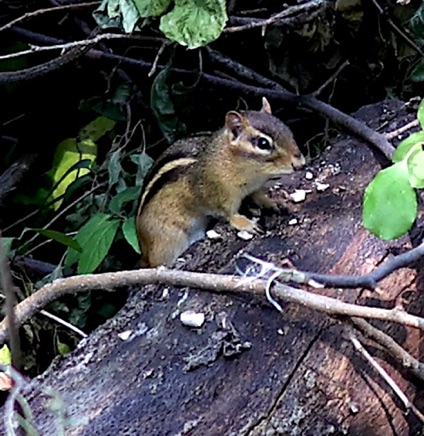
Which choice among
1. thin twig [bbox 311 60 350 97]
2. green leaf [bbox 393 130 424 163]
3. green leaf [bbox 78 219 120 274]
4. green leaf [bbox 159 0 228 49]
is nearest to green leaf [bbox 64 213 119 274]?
green leaf [bbox 78 219 120 274]

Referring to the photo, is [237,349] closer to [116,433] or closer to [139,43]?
[116,433]

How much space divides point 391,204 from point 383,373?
1.32ft

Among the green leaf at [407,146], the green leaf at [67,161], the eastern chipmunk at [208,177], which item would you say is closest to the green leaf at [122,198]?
the eastern chipmunk at [208,177]

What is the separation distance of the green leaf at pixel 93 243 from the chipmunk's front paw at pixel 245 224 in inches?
24.1

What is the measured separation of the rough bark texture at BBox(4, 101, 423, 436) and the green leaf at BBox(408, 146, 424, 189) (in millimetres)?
444

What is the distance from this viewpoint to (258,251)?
266 centimetres

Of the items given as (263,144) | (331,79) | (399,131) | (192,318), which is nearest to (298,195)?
(263,144)

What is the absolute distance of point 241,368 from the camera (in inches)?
88.6

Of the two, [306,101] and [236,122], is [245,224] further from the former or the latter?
[306,101]

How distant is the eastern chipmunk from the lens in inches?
125

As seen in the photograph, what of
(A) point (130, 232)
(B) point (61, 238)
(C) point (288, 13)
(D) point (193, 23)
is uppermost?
(D) point (193, 23)

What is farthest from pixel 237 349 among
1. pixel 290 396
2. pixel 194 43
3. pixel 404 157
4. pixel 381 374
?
pixel 194 43

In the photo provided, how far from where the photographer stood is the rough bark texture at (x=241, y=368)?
84.4 inches

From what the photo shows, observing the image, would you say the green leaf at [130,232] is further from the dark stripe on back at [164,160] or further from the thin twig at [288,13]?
the thin twig at [288,13]
